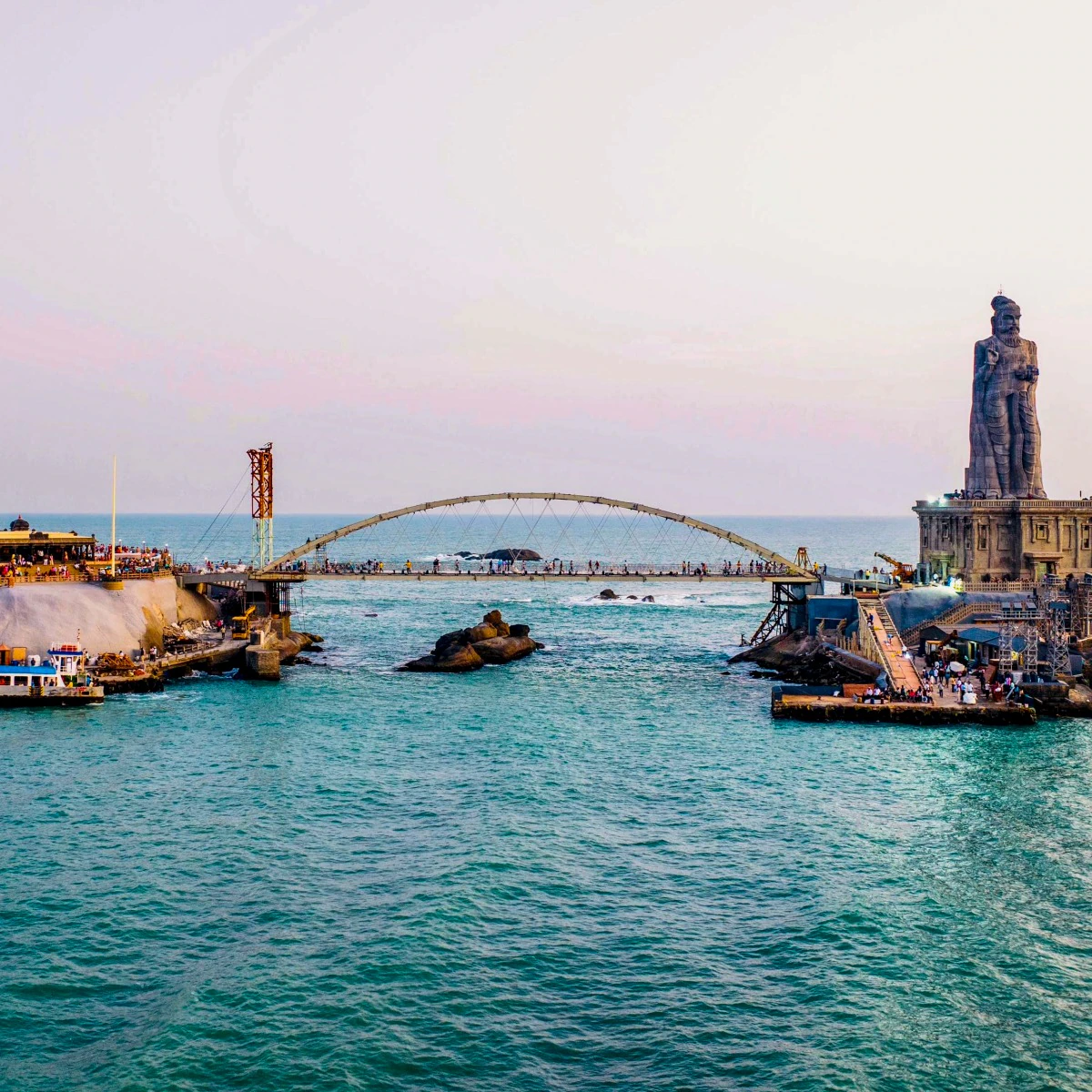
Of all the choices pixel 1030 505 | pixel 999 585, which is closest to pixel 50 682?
pixel 999 585

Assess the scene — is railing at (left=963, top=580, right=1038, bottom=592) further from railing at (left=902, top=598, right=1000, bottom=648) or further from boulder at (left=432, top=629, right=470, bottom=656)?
boulder at (left=432, top=629, right=470, bottom=656)

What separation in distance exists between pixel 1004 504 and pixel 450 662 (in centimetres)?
4267

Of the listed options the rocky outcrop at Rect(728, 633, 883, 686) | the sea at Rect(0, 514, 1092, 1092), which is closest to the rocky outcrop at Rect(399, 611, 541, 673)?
the rocky outcrop at Rect(728, 633, 883, 686)

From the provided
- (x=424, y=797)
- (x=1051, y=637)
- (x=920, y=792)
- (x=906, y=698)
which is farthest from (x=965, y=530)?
(x=424, y=797)

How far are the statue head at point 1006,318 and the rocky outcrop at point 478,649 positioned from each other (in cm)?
4329

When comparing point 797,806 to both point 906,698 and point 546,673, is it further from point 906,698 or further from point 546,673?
point 546,673

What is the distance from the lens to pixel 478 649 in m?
80.0

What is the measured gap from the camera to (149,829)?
3834 centimetres

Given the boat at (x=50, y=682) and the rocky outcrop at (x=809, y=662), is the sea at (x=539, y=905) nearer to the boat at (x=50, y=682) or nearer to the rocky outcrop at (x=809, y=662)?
the boat at (x=50, y=682)

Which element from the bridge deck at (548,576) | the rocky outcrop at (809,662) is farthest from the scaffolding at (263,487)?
the rocky outcrop at (809,662)

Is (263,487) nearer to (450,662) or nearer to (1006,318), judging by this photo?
(450,662)

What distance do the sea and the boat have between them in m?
2.76

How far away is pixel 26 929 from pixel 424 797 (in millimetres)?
15820

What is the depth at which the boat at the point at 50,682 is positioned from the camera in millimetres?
60438
